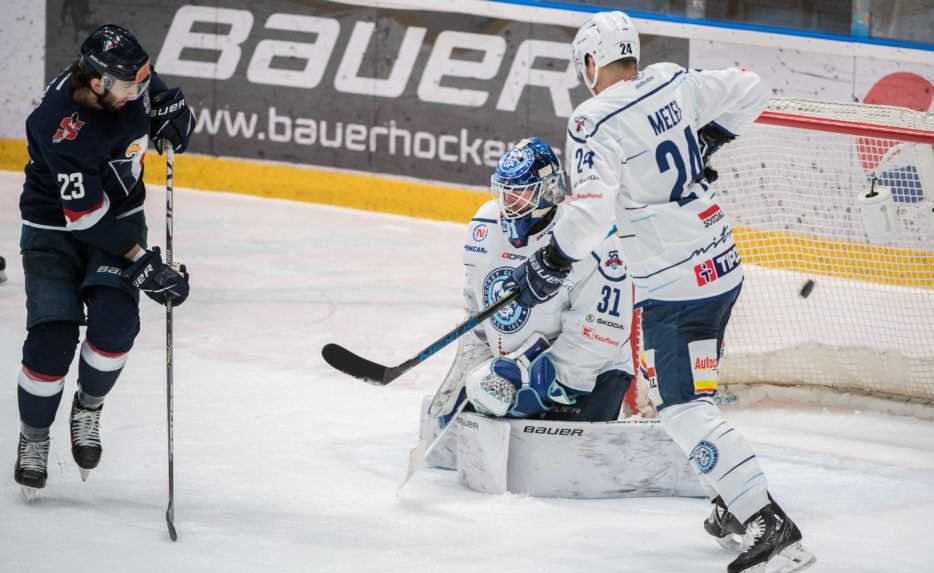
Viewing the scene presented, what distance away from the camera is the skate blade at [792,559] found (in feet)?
9.65

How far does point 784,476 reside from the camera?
3.95m

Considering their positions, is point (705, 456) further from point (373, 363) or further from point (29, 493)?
point (29, 493)

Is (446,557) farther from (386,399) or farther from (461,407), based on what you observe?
(386,399)

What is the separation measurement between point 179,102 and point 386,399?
1.46 m

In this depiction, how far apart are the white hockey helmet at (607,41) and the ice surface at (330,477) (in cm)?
108

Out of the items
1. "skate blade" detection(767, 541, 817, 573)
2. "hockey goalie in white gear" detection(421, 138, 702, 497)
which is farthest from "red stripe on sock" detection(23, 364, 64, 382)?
"skate blade" detection(767, 541, 817, 573)

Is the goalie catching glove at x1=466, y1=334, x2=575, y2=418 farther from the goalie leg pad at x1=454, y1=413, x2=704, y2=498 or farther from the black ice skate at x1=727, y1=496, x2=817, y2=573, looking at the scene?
the black ice skate at x1=727, y1=496, x2=817, y2=573

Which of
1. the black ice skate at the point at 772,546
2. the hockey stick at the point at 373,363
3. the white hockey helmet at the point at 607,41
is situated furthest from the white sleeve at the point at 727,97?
the black ice skate at the point at 772,546

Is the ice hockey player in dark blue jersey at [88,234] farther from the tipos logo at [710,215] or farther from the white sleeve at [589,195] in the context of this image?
the tipos logo at [710,215]

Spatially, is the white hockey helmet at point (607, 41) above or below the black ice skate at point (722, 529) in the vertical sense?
above

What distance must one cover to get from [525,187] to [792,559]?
1166 millimetres

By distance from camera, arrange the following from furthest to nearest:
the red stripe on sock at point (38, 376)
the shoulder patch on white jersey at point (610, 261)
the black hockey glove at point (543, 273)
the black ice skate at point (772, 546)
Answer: the shoulder patch on white jersey at point (610, 261), the red stripe on sock at point (38, 376), the black hockey glove at point (543, 273), the black ice skate at point (772, 546)

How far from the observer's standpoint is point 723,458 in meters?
2.99

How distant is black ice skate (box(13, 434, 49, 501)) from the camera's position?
11.2 feet
